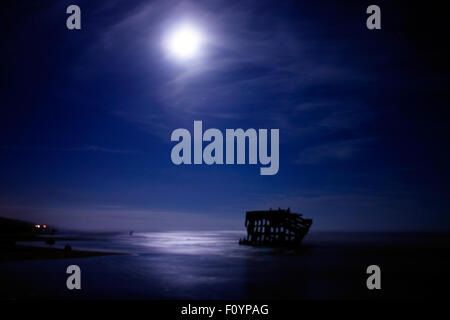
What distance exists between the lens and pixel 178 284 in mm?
18016

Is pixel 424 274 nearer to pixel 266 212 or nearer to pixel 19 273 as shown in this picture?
pixel 266 212

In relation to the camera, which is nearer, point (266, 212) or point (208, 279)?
point (208, 279)

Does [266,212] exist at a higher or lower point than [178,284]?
higher
